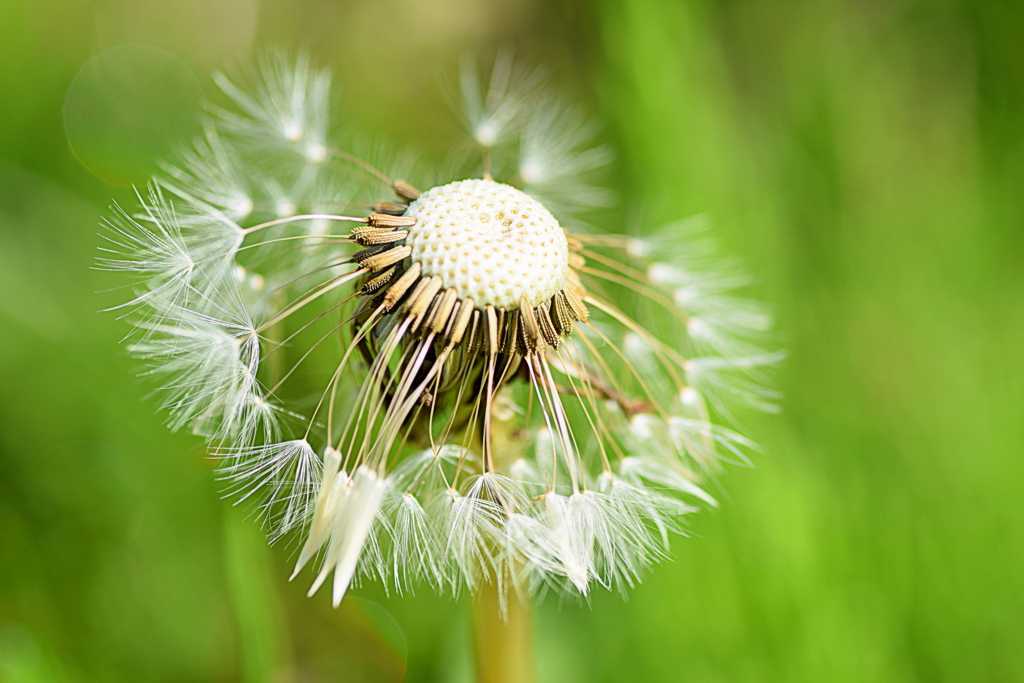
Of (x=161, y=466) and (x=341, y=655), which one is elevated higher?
(x=161, y=466)

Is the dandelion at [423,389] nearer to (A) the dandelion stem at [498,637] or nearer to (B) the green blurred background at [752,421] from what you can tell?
(A) the dandelion stem at [498,637]

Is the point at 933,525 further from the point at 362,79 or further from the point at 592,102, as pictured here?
the point at 362,79

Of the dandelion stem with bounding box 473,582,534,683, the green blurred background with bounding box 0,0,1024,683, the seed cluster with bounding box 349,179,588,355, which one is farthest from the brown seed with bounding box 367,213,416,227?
the green blurred background with bounding box 0,0,1024,683

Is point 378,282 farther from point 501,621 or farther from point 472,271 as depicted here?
point 501,621

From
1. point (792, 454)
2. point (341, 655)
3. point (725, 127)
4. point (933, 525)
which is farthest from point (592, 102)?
point (341, 655)

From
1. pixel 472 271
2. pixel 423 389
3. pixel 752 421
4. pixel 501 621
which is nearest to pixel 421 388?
pixel 423 389

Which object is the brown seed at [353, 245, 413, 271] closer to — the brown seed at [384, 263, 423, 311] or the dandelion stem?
the brown seed at [384, 263, 423, 311]

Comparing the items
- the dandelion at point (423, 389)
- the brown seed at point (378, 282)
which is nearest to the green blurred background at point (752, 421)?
the dandelion at point (423, 389)
